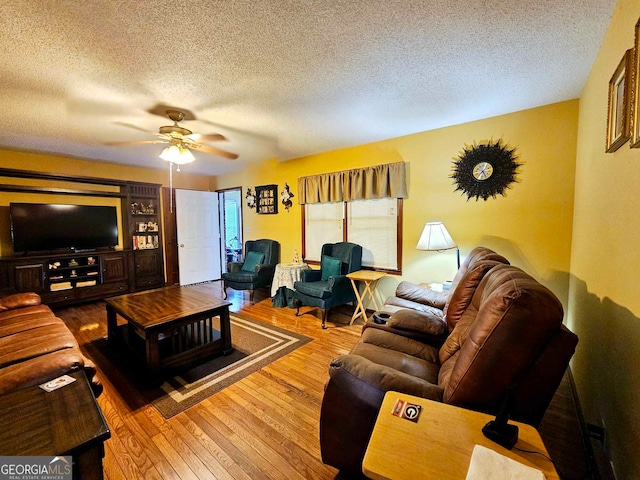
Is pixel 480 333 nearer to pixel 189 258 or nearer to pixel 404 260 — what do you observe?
pixel 404 260

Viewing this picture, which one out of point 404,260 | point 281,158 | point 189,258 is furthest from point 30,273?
point 404,260

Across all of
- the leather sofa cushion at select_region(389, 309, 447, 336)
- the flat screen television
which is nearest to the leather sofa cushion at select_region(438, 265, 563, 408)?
the leather sofa cushion at select_region(389, 309, 447, 336)

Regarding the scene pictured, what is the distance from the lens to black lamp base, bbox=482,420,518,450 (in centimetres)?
78

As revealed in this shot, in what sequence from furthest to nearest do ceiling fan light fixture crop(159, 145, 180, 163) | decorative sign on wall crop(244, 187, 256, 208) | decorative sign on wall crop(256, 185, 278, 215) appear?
decorative sign on wall crop(244, 187, 256, 208)
decorative sign on wall crop(256, 185, 278, 215)
ceiling fan light fixture crop(159, 145, 180, 163)

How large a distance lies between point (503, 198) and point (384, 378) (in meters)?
2.69

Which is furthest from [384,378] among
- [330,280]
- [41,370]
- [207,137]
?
[207,137]

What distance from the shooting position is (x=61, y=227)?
14.2 ft

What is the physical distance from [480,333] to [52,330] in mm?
3063

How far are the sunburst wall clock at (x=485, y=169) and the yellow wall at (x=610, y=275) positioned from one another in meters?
0.65

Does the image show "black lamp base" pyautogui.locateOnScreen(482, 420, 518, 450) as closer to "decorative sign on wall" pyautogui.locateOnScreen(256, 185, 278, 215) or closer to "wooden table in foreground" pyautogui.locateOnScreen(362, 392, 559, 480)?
"wooden table in foreground" pyautogui.locateOnScreen(362, 392, 559, 480)

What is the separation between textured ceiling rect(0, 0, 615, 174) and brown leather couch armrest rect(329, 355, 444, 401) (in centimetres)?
190

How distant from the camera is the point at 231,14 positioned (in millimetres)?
1521

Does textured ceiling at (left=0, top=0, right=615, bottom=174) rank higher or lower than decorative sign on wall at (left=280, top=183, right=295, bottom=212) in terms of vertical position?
higher

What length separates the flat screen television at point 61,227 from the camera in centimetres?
398
